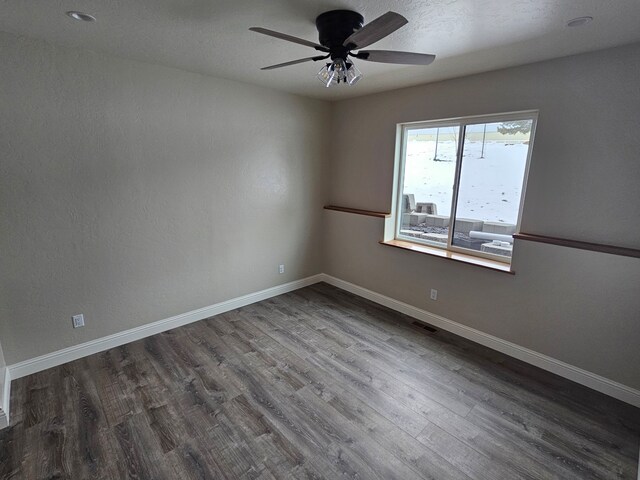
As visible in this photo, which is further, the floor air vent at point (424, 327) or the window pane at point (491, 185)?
the floor air vent at point (424, 327)

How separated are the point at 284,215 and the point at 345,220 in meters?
0.85

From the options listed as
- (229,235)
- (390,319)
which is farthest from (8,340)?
(390,319)

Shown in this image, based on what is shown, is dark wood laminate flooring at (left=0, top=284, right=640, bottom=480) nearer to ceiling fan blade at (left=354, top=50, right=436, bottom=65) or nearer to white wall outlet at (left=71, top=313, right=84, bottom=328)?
white wall outlet at (left=71, top=313, right=84, bottom=328)

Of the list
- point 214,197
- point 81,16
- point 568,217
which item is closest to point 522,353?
point 568,217

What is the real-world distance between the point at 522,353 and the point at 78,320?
3939mm

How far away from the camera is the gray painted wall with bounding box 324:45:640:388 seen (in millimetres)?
2262

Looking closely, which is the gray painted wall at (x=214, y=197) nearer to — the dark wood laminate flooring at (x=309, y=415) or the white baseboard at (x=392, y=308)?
the white baseboard at (x=392, y=308)

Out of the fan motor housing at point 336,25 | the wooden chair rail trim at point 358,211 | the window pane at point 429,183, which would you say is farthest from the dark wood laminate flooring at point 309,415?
the fan motor housing at point 336,25

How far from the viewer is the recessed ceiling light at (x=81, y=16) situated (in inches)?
73.5

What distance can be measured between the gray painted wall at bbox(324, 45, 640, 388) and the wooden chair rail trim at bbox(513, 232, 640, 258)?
4 centimetres

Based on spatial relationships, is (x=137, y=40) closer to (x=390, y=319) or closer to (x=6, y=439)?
(x=6, y=439)

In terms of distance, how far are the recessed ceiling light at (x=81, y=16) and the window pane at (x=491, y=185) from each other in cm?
319

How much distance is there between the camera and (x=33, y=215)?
2.41 meters

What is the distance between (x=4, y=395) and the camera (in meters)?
2.13
